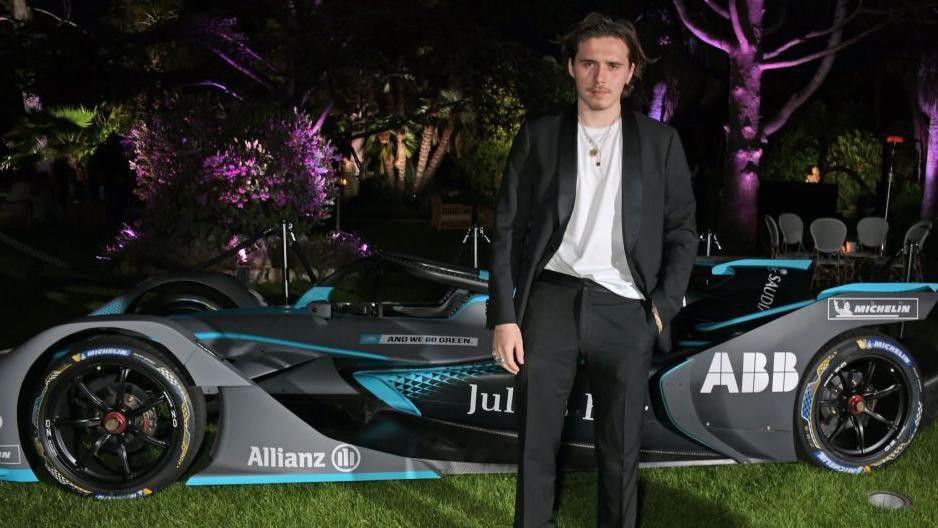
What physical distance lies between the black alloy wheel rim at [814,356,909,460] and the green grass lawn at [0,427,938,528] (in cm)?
16

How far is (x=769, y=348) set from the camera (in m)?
4.02

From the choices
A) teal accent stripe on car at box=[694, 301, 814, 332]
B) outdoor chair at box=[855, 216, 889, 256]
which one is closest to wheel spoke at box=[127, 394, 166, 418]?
teal accent stripe on car at box=[694, 301, 814, 332]

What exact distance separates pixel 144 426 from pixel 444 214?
65.2 ft

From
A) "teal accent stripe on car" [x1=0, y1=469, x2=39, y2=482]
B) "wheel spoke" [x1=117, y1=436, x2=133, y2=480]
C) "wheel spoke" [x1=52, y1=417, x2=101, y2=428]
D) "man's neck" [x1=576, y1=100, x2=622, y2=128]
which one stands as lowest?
"teal accent stripe on car" [x1=0, y1=469, x2=39, y2=482]

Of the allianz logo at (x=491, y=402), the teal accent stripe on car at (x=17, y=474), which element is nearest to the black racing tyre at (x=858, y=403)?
the allianz logo at (x=491, y=402)

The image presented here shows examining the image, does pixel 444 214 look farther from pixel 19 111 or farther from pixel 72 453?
pixel 72 453

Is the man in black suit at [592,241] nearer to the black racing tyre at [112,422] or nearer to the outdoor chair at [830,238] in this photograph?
the black racing tyre at [112,422]

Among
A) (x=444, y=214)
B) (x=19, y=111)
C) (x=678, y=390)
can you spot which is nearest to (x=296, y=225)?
(x=19, y=111)

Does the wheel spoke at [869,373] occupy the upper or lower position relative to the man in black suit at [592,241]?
lower

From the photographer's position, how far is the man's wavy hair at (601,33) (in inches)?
103

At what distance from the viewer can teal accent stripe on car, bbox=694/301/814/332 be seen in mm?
4160

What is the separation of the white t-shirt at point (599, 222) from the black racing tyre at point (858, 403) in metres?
1.87

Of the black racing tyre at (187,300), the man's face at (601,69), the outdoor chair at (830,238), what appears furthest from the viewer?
the outdoor chair at (830,238)

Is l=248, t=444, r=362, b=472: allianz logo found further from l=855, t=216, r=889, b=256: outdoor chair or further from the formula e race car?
l=855, t=216, r=889, b=256: outdoor chair
